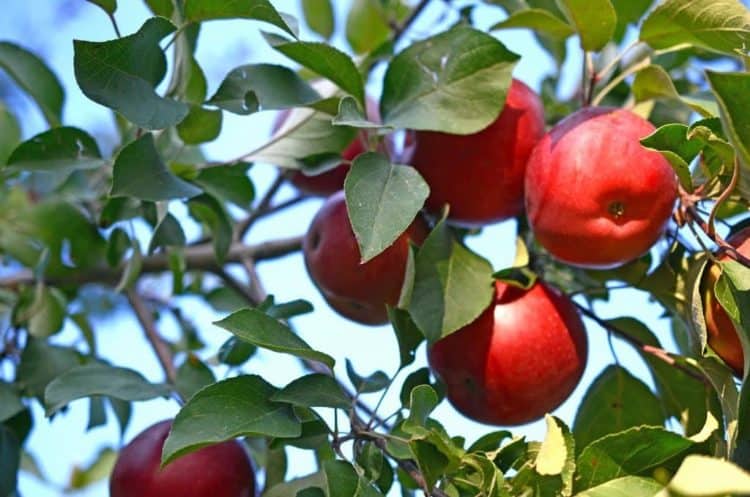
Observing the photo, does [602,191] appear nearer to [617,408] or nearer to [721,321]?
[721,321]

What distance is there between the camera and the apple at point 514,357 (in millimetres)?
1286

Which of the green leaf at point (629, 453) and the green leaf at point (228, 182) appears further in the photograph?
the green leaf at point (228, 182)

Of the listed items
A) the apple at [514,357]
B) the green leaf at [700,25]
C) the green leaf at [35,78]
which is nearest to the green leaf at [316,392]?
the apple at [514,357]

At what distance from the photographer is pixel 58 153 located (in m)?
1.43

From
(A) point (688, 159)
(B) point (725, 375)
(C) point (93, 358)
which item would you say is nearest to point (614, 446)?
(B) point (725, 375)

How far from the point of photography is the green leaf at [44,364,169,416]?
1268 millimetres

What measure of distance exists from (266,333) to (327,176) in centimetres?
64

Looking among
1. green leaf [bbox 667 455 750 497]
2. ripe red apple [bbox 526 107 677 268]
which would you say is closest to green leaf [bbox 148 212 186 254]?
ripe red apple [bbox 526 107 677 268]

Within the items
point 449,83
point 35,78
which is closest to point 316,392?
point 449,83

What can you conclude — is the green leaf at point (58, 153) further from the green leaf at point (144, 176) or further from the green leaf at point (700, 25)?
the green leaf at point (700, 25)

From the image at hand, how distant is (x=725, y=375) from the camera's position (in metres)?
1.07

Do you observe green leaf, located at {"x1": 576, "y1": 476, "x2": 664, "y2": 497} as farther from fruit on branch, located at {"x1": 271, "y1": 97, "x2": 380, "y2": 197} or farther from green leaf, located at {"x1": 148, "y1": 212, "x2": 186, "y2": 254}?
fruit on branch, located at {"x1": 271, "y1": 97, "x2": 380, "y2": 197}

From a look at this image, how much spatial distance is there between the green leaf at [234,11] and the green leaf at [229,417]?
1.28ft

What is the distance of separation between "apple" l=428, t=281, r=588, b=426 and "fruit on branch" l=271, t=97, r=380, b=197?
0.41 meters
